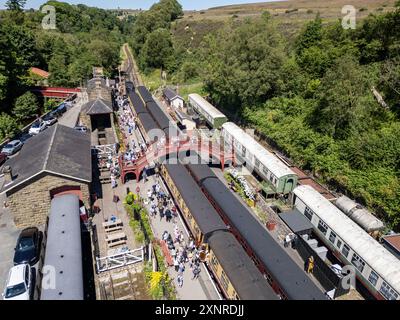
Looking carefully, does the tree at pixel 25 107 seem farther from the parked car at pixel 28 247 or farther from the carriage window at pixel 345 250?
the carriage window at pixel 345 250

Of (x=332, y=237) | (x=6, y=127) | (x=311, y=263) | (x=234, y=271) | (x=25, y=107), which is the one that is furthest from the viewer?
(x=25, y=107)

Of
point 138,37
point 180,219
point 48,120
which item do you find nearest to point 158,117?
point 48,120

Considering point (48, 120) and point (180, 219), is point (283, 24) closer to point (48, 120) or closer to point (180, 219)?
point (48, 120)

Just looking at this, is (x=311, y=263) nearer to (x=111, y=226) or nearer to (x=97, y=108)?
(x=111, y=226)

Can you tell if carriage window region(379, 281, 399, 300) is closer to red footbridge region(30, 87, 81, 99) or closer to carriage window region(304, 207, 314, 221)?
carriage window region(304, 207, 314, 221)

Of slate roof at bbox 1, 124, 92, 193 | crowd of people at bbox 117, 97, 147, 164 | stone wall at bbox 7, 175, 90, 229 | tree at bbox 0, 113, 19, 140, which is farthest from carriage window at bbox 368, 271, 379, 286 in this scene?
tree at bbox 0, 113, 19, 140

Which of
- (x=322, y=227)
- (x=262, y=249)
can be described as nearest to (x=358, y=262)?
(x=322, y=227)
